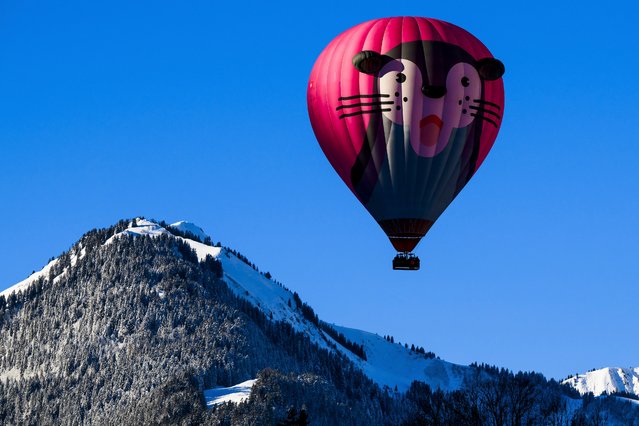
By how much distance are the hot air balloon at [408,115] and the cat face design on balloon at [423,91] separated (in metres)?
0.07

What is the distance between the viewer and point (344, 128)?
105 metres

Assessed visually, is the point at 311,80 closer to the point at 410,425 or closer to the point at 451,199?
the point at 451,199

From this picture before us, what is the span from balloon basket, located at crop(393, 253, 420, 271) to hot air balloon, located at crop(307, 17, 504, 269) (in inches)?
3.6

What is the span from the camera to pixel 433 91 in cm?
10269

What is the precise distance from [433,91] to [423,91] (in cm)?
70

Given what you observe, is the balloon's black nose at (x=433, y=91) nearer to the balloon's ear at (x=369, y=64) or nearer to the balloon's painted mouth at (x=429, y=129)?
the balloon's painted mouth at (x=429, y=129)

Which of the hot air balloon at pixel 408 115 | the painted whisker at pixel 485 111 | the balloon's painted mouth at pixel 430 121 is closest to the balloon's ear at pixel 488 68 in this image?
the hot air balloon at pixel 408 115

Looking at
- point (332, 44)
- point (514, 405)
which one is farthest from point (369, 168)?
point (514, 405)

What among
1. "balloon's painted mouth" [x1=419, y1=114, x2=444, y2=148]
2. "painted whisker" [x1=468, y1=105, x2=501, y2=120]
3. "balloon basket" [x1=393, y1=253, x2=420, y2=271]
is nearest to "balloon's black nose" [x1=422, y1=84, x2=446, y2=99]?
"balloon's painted mouth" [x1=419, y1=114, x2=444, y2=148]

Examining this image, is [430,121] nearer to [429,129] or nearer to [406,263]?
[429,129]

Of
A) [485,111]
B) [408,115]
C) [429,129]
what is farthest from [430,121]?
[485,111]

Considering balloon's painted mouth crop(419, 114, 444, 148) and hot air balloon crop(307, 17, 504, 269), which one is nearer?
balloon's painted mouth crop(419, 114, 444, 148)

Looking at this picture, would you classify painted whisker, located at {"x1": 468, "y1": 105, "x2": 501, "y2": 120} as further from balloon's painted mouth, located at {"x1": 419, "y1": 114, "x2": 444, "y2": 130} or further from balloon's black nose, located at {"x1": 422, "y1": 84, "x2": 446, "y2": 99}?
balloon's painted mouth, located at {"x1": 419, "y1": 114, "x2": 444, "y2": 130}

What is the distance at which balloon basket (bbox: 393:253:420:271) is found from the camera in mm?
101125
